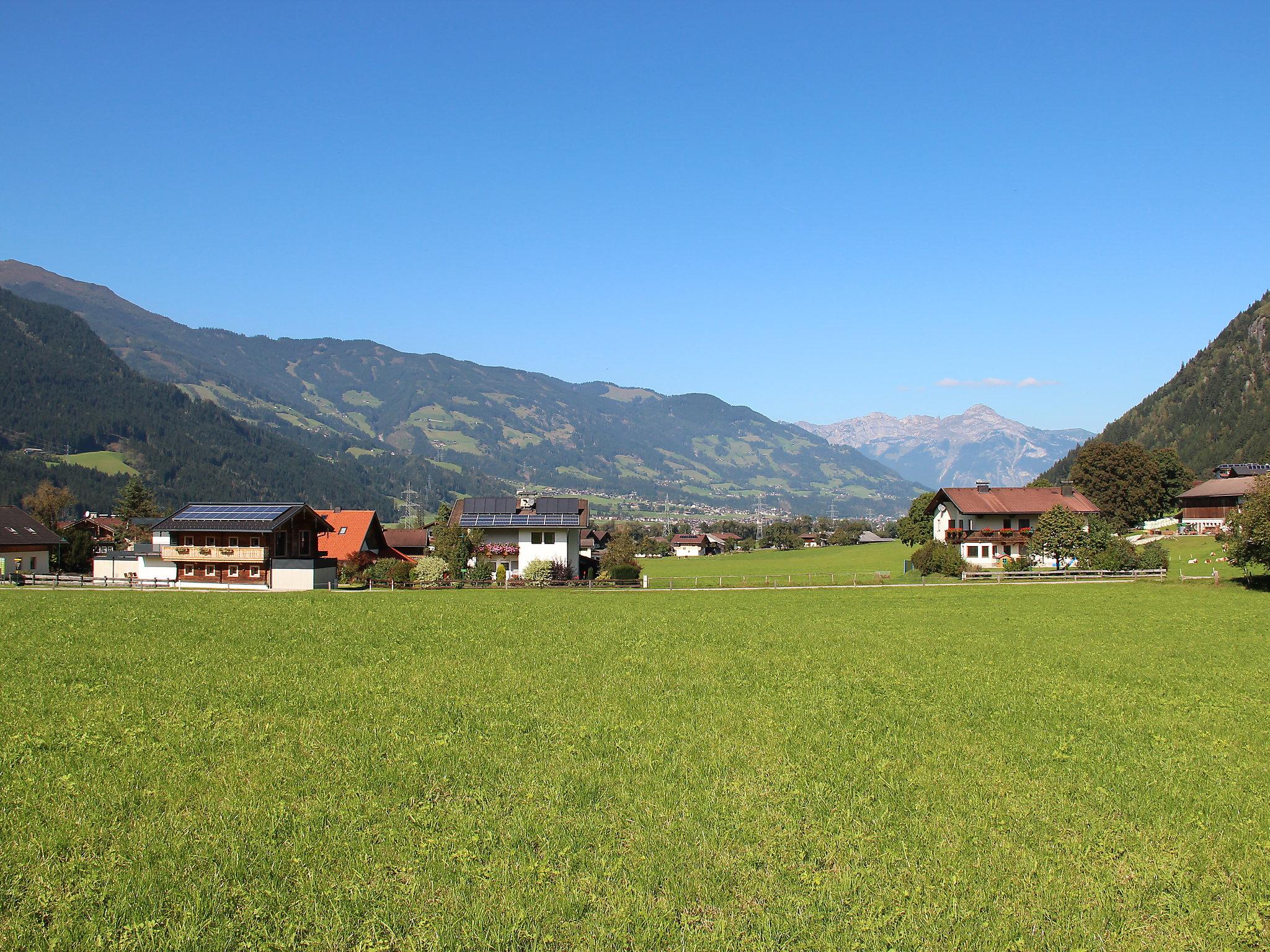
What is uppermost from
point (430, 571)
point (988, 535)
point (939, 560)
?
point (988, 535)

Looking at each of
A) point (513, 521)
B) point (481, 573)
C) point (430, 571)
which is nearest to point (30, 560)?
point (430, 571)

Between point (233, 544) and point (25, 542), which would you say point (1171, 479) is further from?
point (25, 542)

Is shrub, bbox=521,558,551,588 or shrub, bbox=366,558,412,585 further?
shrub, bbox=521,558,551,588

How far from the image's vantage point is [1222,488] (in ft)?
336

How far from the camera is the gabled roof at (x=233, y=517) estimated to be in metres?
66.1

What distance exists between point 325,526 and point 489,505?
1714cm

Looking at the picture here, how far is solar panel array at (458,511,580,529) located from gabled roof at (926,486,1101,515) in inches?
1538

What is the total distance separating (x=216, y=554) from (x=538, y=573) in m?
24.9

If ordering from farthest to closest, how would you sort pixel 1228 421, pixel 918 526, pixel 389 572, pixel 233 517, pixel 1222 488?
pixel 1228 421
pixel 918 526
pixel 1222 488
pixel 389 572
pixel 233 517

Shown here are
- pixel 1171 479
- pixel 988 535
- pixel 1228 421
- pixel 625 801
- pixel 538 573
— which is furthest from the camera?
pixel 1228 421

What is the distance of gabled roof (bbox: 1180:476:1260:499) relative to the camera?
99812mm

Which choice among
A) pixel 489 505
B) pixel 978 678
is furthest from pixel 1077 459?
pixel 978 678

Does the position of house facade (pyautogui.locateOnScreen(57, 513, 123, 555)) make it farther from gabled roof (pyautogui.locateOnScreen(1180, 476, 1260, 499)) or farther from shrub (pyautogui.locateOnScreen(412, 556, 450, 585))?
gabled roof (pyautogui.locateOnScreen(1180, 476, 1260, 499))

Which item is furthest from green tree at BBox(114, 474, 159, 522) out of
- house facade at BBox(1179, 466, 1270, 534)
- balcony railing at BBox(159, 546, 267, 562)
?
house facade at BBox(1179, 466, 1270, 534)
